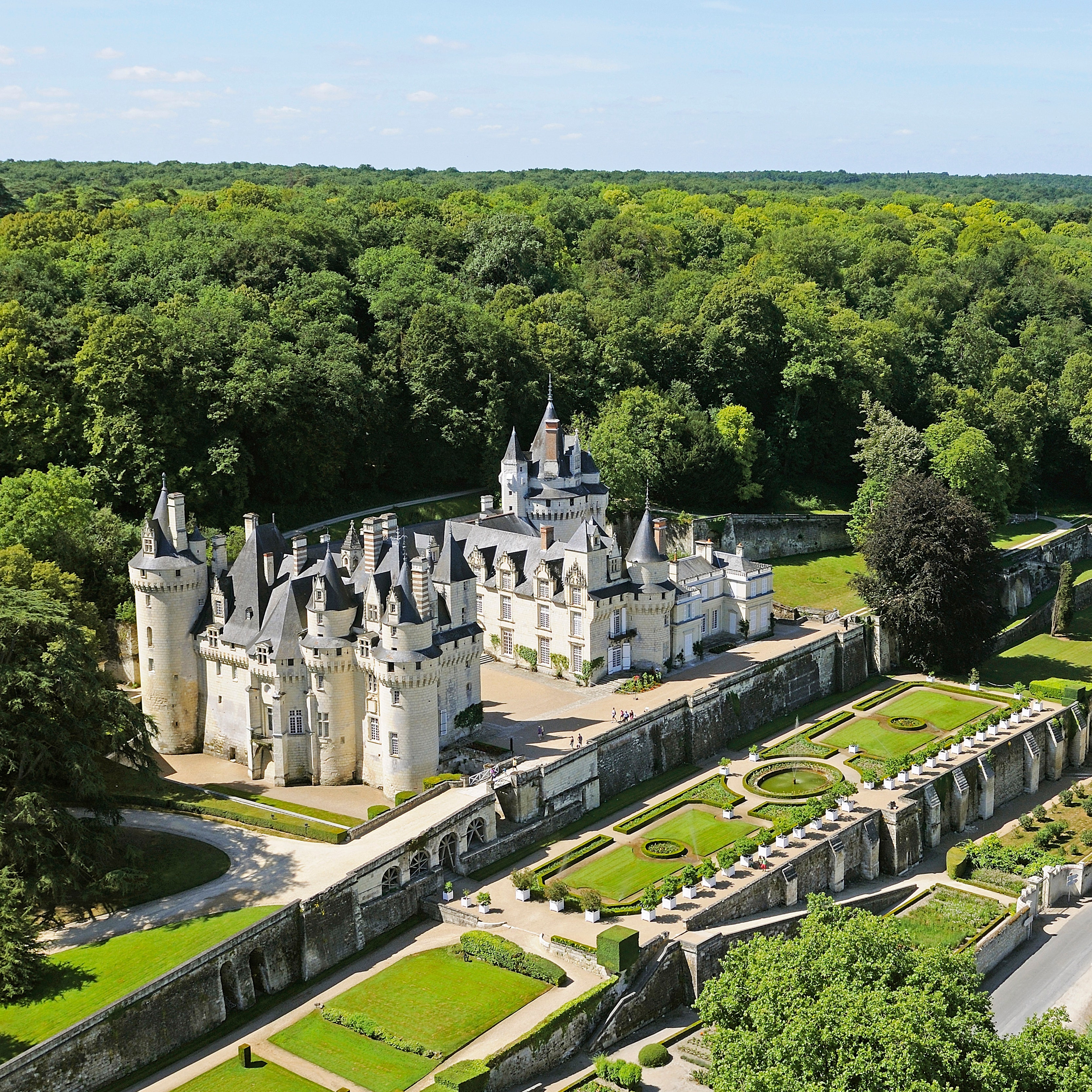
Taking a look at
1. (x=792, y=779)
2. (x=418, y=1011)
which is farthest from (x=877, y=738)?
(x=418, y=1011)

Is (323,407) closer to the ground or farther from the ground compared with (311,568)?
farther from the ground

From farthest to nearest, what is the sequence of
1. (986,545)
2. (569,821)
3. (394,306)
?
1. (394,306)
2. (986,545)
3. (569,821)

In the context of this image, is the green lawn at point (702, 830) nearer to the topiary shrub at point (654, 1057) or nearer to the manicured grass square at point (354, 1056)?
the topiary shrub at point (654, 1057)

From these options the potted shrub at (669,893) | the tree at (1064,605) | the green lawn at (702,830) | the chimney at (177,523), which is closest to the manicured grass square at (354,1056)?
the potted shrub at (669,893)

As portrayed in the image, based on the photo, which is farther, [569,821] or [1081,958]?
[569,821]

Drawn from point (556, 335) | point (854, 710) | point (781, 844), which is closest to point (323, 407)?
point (556, 335)

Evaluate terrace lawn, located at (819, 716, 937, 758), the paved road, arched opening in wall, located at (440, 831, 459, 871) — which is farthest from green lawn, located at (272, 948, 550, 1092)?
terrace lawn, located at (819, 716, 937, 758)

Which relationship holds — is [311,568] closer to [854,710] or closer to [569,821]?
[569,821]
